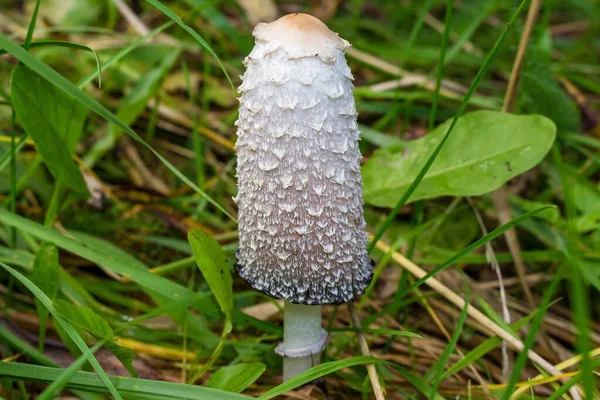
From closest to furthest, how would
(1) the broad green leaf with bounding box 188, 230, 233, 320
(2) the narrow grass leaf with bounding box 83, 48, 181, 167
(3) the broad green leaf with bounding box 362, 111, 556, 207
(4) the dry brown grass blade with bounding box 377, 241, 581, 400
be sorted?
1. (1) the broad green leaf with bounding box 188, 230, 233, 320
2. (4) the dry brown grass blade with bounding box 377, 241, 581, 400
3. (3) the broad green leaf with bounding box 362, 111, 556, 207
4. (2) the narrow grass leaf with bounding box 83, 48, 181, 167

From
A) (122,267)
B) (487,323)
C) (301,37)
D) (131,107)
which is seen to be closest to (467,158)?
(487,323)

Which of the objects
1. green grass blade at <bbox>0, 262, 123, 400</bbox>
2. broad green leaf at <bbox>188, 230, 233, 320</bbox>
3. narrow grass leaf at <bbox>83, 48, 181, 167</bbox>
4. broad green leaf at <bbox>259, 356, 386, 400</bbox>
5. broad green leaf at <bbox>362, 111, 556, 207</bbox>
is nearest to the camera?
green grass blade at <bbox>0, 262, 123, 400</bbox>

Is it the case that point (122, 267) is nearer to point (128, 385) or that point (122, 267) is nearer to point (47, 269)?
point (47, 269)

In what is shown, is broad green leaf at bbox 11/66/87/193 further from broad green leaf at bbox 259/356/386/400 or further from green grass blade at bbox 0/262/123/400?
broad green leaf at bbox 259/356/386/400

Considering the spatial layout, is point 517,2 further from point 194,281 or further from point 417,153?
point 194,281

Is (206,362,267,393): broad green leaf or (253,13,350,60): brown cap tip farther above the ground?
(253,13,350,60): brown cap tip

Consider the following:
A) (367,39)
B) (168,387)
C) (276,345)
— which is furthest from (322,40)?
(367,39)

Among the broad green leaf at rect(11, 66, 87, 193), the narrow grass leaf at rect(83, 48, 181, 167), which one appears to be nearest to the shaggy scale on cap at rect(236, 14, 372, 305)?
the broad green leaf at rect(11, 66, 87, 193)
